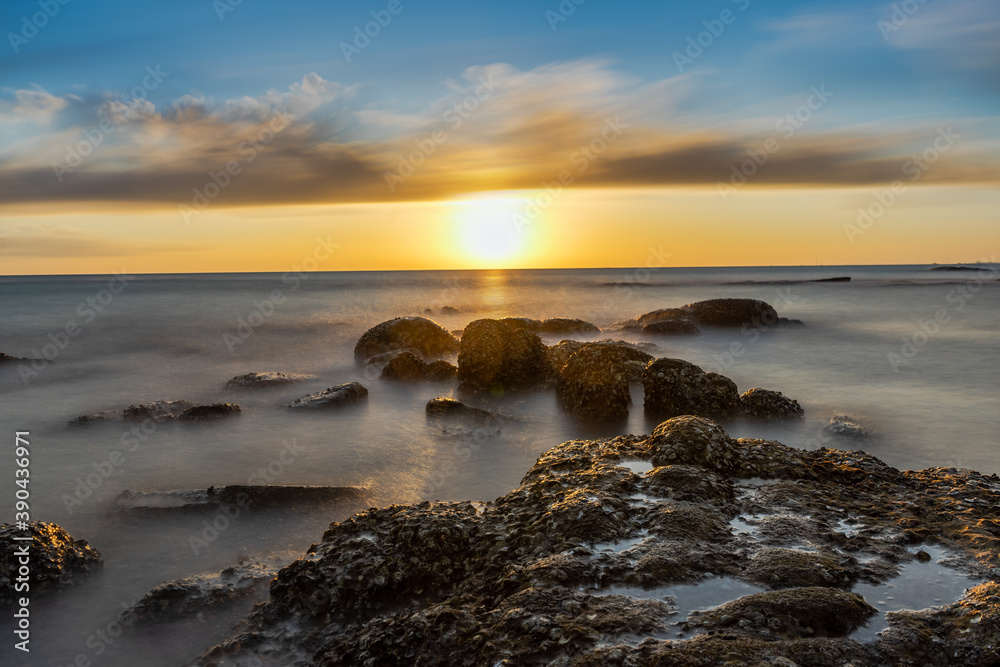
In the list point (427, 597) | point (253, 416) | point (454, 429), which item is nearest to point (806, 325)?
point (454, 429)

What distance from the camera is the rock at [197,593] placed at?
5250mm

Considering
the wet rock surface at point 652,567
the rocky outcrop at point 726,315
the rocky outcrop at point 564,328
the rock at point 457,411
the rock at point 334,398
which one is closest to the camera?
the wet rock surface at point 652,567

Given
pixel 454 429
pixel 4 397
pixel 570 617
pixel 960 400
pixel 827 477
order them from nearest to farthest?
pixel 570 617 → pixel 827 477 → pixel 454 429 → pixel 960 400 → pixel 4 397

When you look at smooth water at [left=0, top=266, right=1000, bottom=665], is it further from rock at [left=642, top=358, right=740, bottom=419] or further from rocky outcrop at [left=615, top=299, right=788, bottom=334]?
rocky outcrop at [left=615, top=299, right=788, bottom=334]

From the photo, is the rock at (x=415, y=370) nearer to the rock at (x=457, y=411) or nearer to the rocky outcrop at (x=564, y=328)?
the rock at (x=457, y=411)

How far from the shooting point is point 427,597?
4.84m

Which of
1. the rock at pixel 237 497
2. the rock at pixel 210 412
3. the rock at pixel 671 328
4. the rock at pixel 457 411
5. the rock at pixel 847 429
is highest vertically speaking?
the rock at pixel 671 328

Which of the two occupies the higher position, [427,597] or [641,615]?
[641,615]

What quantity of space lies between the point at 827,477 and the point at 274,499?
6.68 metres

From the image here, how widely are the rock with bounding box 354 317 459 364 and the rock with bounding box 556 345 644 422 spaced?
841 centimetres

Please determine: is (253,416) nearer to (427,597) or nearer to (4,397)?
(4,397)

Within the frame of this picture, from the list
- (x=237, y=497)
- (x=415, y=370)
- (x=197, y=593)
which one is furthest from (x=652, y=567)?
(x=415, y=370)

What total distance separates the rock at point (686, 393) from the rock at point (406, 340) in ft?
32.9

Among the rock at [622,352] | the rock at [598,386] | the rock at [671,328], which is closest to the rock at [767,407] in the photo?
the rock at [598,386]
